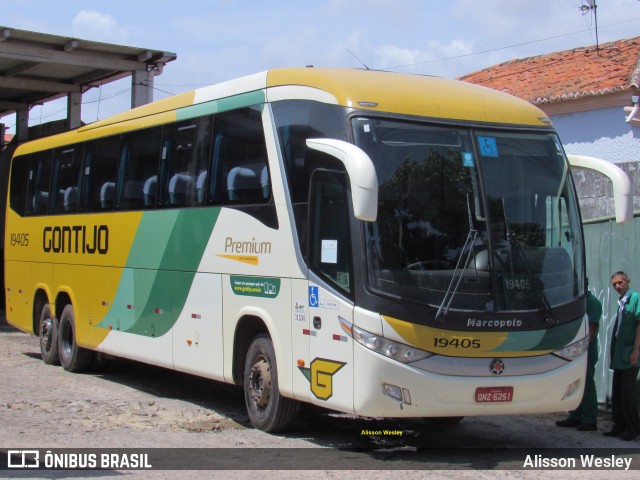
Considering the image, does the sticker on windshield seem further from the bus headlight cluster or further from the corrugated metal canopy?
the corrugated metal canopy

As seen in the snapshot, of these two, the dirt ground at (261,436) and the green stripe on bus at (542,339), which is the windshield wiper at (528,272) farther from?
the dirt ground at (261,436)

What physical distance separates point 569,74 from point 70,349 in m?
13.7

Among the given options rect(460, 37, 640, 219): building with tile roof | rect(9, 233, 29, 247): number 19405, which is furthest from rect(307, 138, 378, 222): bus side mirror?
rect(460, 37, 640, 219): building with tile roof

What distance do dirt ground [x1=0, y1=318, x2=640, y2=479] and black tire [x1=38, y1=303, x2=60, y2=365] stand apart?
235 centimetres

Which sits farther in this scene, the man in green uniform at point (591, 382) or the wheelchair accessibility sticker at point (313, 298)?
the man in green uniform at point (591, 382)

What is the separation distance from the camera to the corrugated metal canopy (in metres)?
21.6

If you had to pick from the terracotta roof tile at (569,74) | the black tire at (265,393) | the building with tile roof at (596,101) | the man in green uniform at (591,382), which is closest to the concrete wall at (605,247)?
the man in green uniform at (591,382)

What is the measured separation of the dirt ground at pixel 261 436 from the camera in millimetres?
7977

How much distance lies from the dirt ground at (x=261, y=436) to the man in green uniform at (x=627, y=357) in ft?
0.88

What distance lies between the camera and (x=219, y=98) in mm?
10594

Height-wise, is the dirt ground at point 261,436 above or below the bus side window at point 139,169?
below

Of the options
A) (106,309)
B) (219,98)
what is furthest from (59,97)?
(219,98)

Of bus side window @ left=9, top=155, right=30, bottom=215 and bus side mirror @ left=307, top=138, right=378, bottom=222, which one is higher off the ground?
bus side window @ left=9, top=155, right=30, bottom=215

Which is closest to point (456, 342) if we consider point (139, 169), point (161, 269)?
point (161, 269)
